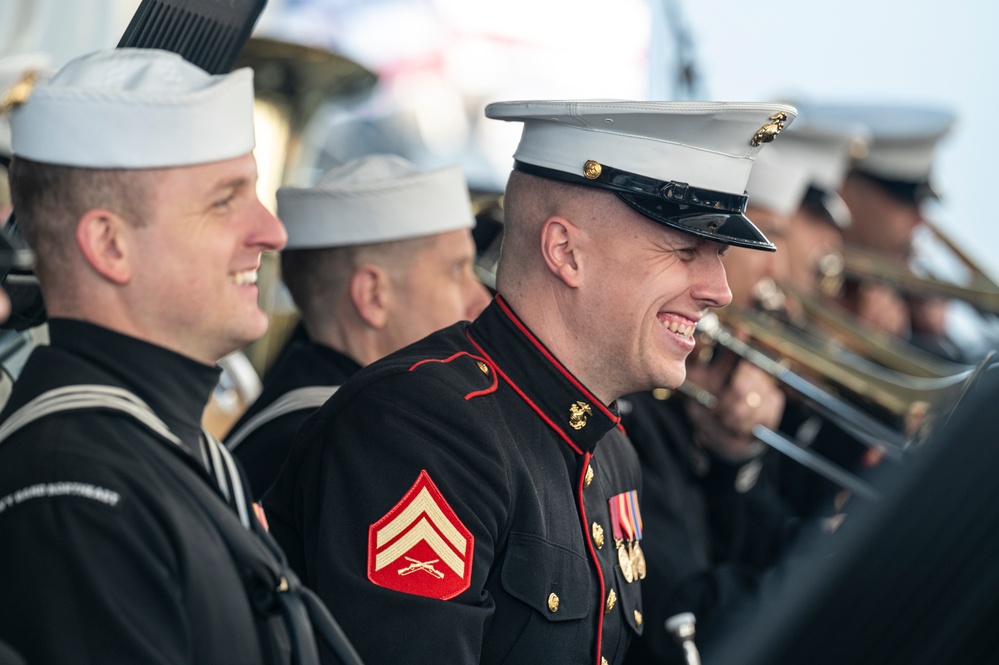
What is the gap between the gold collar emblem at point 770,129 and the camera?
2.81 meters

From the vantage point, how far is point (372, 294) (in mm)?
3906

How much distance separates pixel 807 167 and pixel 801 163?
0.09 meters

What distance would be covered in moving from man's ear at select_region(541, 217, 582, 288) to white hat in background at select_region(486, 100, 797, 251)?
0.10 m

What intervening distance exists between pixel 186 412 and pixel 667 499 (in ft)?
8.11

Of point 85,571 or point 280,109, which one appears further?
point 280,109

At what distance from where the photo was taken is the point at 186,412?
2289 millimetres

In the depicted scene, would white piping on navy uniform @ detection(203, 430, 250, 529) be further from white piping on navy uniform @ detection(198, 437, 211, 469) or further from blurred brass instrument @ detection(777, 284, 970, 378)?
blurred brass instrument @ detection(777, 284, 970, 378)

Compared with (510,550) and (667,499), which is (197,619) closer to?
(510,550)

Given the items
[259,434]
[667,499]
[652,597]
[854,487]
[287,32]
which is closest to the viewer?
[259,434]

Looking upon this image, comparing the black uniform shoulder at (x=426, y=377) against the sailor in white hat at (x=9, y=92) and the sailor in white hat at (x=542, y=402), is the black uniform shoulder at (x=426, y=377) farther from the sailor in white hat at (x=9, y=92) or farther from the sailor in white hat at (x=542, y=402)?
the sailor in white hat at (x=9, y=92)

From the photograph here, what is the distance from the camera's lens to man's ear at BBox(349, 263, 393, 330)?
387 centimetres

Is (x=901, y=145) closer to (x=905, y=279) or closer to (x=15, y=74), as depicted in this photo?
(x=905, y=279)

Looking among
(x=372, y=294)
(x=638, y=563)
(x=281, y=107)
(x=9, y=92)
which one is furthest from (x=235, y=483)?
(x=281, y=107)

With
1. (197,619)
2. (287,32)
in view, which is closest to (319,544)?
(197,619)
